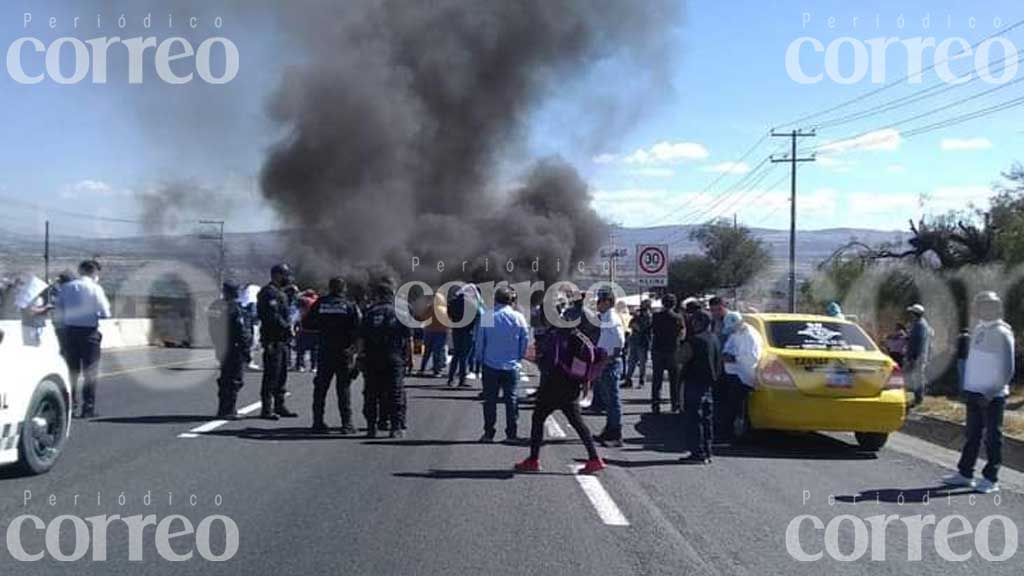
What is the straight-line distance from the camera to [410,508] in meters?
7.62

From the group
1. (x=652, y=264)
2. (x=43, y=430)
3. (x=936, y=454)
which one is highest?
(x=652, y=264)

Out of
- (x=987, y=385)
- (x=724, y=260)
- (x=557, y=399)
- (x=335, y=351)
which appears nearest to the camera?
(x=987, y=385)

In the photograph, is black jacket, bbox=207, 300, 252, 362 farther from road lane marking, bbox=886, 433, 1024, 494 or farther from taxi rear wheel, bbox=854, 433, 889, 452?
road lane marking, bbox=886, 433, 1024, 494

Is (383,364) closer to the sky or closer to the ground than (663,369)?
closer to the sky

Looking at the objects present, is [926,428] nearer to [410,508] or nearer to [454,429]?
[454,429]

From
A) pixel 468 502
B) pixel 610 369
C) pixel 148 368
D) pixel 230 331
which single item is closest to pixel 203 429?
pixel 230 331

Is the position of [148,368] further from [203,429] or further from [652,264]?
[652,264]

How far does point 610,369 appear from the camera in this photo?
11531 millimetres

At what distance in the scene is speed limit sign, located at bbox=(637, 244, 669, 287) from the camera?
23.1 meters

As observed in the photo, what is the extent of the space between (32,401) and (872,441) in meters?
8.16

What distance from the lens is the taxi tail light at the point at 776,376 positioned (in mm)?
11258

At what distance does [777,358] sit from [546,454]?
2747 mm

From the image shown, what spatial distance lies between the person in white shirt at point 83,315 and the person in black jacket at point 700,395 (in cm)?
630

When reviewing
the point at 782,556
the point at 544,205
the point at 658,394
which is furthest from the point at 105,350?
the point at 544,205
